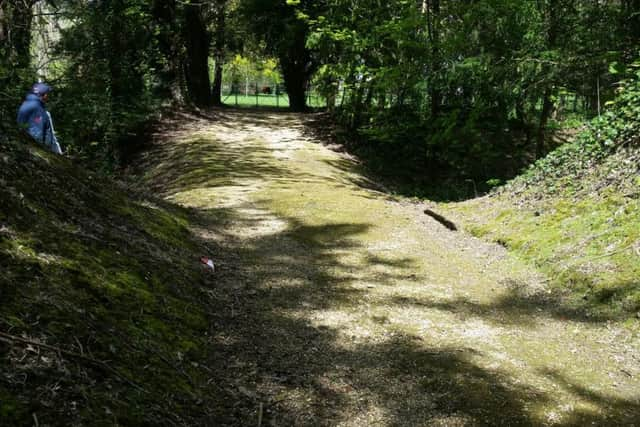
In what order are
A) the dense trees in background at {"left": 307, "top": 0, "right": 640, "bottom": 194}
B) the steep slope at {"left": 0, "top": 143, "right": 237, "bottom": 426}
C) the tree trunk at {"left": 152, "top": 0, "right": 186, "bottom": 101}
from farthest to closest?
1. the tree trunk at {"left": 152, "top": 0, "right": 186, "bottom": 101}
2. the dense trees in background at {"left": 307, "top": 0, "right": 640, "bottom": 194}
3. the steep slope at {"left": 0, "top": 143, "right": 237, "bottom": 426}

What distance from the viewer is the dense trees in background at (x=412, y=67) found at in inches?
419

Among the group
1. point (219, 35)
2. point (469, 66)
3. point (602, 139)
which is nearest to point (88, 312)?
point (602, 139)

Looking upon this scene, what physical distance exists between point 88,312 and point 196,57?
22.0m

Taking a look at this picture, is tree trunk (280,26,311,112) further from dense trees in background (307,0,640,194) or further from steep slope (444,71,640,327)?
steep slope (444,71,640,327)

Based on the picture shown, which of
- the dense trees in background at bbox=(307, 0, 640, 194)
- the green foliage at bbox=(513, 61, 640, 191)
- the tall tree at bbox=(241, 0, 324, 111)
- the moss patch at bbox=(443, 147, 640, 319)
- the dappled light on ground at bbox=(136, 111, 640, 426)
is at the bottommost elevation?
the dappled light on ground at bbox=(136, 111, 640, 426)

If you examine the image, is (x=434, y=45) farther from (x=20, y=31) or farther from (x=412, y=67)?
(x=20, y=31)

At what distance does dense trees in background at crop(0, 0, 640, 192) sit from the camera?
10.6 meters

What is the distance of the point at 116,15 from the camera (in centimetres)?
1394

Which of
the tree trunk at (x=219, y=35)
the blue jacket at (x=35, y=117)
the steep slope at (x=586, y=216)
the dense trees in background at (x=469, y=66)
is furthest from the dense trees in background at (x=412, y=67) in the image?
the tree trunk at (x=219, y=35)

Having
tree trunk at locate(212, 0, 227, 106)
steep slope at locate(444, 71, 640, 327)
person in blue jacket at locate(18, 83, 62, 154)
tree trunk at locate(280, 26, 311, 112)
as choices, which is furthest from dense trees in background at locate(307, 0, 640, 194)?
tree trunk at locate(212, 0, 227, 106)

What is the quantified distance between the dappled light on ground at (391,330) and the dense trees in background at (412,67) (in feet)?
9.52

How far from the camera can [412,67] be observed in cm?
1341

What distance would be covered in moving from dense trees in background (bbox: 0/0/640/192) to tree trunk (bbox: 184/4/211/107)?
34.4 inches

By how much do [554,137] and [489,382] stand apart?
21407 mm
